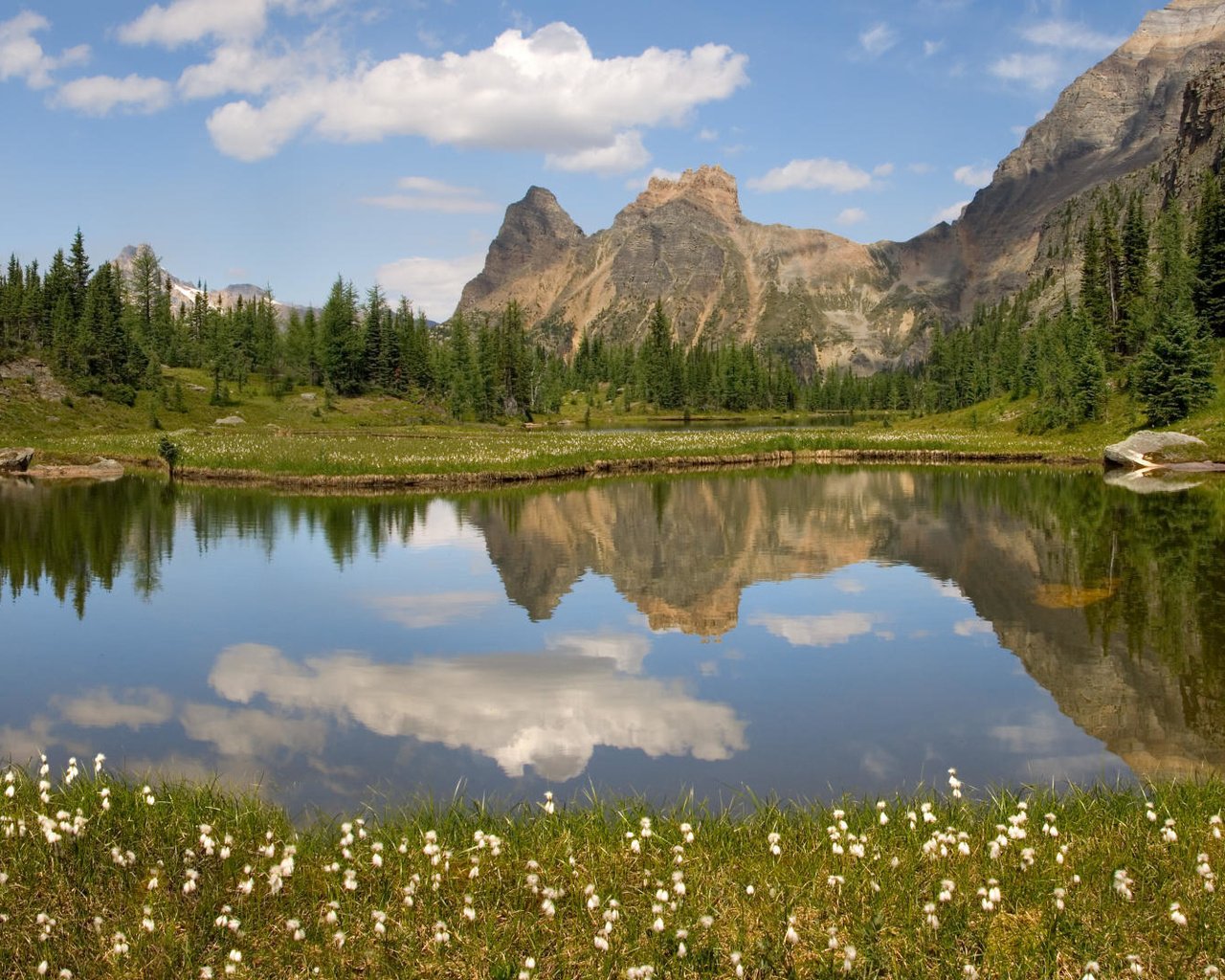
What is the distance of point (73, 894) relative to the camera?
785 cm

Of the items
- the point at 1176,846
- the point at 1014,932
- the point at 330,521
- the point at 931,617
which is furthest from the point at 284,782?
the point at 330,521

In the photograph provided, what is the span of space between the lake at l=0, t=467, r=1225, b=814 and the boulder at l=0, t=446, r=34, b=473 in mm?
27104

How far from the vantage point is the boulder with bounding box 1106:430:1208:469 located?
57250mm

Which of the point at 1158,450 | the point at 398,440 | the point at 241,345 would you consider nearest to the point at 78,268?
the point at 241,345

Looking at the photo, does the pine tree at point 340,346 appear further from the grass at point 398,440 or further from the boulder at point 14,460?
the boulder at point 14,460

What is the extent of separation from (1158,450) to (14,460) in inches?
2799

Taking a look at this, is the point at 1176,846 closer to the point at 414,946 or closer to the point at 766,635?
the point at 414,946

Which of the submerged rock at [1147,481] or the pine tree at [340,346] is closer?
the submerged rock at [1147,481]

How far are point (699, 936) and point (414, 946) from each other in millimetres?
2217

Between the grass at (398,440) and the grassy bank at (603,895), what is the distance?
43776mm

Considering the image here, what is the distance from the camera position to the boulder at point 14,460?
5869 cm

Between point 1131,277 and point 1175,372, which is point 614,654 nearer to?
point 1175,372

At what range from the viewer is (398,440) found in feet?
247

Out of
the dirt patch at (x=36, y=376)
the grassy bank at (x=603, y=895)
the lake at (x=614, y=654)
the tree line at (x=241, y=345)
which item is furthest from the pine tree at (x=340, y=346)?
the grassy bank at (x=603, y=895)
